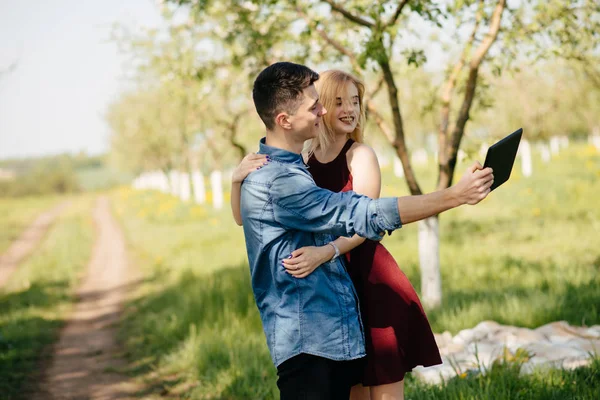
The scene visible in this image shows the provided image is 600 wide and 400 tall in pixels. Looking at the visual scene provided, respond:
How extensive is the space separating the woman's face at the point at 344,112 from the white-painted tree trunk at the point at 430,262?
380 cm

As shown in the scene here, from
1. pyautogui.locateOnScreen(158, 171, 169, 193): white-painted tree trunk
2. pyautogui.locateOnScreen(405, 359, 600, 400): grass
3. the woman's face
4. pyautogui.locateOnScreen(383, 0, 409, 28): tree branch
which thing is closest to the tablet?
the woman's face

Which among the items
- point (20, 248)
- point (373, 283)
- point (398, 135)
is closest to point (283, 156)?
point (373, 283)

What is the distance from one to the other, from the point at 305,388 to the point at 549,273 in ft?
18.7

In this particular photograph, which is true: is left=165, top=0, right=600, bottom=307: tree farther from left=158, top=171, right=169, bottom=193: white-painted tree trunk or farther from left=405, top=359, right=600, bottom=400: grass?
left=158, top=171, right=169, bottom=193: white-painted tree trunk

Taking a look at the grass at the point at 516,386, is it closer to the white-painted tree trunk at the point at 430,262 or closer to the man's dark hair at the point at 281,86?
the man's dark hair at the point at 281,86

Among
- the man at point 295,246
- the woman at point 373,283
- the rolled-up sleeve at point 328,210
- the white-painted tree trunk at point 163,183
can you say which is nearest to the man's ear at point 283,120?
the man at point 295,246

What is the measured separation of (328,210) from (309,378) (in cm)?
69

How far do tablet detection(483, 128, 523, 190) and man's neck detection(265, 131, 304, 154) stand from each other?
788 millimetres

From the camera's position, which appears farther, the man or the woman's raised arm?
the woman's raised arm

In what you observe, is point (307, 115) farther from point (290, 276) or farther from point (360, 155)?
point (290, 276)

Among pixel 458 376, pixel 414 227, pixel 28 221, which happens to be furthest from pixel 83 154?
pixel 458 376

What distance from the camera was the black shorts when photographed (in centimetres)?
250

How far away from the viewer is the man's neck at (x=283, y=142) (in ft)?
8.49

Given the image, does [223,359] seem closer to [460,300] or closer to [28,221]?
[460,300]
